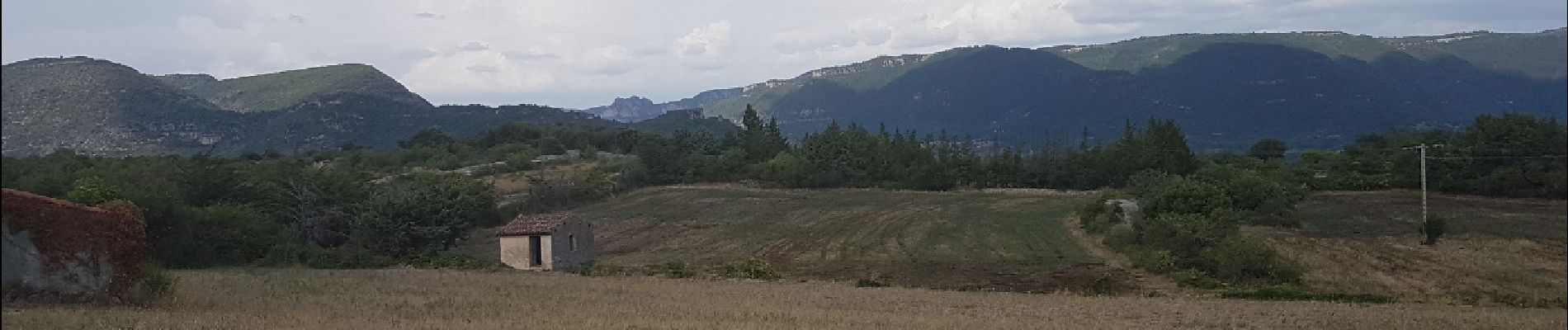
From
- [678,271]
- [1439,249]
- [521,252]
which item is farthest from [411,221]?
[1439,249]

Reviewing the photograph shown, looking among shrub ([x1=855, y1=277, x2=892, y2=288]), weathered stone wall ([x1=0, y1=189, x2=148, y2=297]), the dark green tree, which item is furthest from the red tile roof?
the dark green tree

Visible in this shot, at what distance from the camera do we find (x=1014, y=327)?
18.1m

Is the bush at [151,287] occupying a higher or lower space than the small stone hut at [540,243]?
higher

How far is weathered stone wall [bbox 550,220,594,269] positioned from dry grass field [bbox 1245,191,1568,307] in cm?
2755

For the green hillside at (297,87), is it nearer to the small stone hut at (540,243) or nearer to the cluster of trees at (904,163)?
the cluster of trees at (904,163)

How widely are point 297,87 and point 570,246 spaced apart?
12959 centimetres

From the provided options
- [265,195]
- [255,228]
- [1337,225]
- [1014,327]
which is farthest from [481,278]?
[1337,225]

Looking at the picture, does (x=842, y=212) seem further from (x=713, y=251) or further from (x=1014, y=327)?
(x=1014, y=327)

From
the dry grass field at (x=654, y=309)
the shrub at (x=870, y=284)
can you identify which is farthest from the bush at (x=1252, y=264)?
the shrub at (x=870, y=284)

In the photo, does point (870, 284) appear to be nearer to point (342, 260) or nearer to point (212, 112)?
point (342, 260)

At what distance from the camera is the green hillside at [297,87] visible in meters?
143

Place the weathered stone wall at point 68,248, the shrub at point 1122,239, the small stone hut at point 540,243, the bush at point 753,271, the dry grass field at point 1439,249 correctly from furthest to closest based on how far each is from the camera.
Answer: the shrub at point 1122,239 → the small stone hut at point 540,243 → the bush at point 753,271 → the weathered stone wall at point 68,248 → the dry grass field at point 1439,249

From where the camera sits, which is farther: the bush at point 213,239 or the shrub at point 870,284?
the bush at point 213,239

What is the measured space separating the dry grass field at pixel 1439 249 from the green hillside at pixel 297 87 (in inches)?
5118
